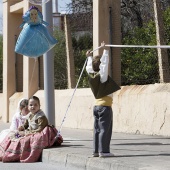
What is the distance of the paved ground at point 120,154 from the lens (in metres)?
9.70

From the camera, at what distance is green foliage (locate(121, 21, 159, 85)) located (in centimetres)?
1669

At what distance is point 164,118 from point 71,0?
11.2 m

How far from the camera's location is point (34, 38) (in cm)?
1293

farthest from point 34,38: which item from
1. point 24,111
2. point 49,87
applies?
point 49,87

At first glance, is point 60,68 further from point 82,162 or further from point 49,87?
point 82,162

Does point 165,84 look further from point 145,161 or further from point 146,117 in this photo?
point 145,161

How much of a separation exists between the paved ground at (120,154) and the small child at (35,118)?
46 centimetres

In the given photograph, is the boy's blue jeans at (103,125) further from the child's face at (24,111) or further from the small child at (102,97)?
the child's face at (24,111)

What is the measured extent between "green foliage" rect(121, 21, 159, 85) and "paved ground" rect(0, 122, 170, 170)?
2.55 metres

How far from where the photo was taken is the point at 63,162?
11344 millimetres

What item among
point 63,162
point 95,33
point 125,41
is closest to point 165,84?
point 95,33

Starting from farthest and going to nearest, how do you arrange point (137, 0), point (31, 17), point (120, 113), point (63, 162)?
point (137, 0)
point (120, 113)
point (31, 17)
point (63, 162)

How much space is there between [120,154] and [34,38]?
3.33 meters

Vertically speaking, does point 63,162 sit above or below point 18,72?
below
